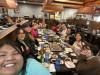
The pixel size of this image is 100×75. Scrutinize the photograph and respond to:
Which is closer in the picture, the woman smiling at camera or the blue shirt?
the woman smiling at camera

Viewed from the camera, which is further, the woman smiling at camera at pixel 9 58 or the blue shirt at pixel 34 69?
the blue shirt at pixel 34 69

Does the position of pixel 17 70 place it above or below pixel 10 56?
below

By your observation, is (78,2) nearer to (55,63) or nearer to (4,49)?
(55,63)

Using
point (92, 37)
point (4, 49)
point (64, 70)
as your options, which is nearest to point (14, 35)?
point (4, 49)

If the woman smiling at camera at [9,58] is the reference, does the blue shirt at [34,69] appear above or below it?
below

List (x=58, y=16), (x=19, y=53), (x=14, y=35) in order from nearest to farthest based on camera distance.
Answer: (x=14, y=35) → (x=19, y=53) → (x=58, y=16)

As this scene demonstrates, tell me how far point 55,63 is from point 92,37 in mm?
4313

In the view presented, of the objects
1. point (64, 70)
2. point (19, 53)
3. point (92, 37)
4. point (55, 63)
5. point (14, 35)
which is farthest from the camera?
point (92, 37)

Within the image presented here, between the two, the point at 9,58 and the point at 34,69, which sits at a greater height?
the point at 9,58

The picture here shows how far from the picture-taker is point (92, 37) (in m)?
7.80

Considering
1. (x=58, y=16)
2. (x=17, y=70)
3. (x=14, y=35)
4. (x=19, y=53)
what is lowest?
(x=58, y=16)

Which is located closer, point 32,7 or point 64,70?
point 64,70

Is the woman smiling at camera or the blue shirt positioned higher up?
the woman smiling at camera

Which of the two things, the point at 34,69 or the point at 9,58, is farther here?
the point at 34,69
